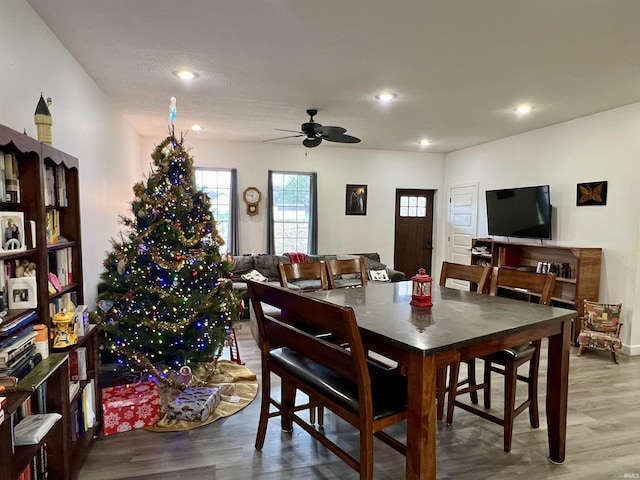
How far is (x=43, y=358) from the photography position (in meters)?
1.67

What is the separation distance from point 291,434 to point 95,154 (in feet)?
9.76

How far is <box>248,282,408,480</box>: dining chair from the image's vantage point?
1.49m

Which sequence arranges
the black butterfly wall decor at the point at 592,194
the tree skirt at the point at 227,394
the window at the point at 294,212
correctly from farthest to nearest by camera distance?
the window at the point at 294,212 < the black butterfly wall decor at the point at 592,194 < the tree skirt at the point at 227,394

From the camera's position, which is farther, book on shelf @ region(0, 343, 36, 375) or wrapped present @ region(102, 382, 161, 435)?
wrapped present @ region(102, 382, 161, 435)

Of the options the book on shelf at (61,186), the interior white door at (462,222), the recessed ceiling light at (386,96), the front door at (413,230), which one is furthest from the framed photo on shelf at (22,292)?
the front door at (413,230)

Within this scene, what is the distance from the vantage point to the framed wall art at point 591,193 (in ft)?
13.9

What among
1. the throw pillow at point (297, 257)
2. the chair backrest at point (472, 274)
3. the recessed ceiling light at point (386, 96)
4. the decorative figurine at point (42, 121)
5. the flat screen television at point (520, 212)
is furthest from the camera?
the throw pillow at point (297, 257)

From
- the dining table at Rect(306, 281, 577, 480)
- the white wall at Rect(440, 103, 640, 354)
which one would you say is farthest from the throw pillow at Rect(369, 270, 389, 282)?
the dining table at Rect(306, 281, 577, 480)

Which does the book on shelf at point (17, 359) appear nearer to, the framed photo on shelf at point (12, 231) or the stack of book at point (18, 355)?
the stack of book at point (18, 355)

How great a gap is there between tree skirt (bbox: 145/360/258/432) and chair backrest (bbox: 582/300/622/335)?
11.4 feet

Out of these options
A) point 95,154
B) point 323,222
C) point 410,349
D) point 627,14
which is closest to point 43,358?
point 410,349

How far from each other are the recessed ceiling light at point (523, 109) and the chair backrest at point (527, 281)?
2400mm

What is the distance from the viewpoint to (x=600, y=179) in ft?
14.0

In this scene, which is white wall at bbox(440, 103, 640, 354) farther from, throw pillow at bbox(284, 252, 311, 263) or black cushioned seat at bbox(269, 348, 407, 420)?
black cushioned seat at bbox(269, 348, 407, 420)
